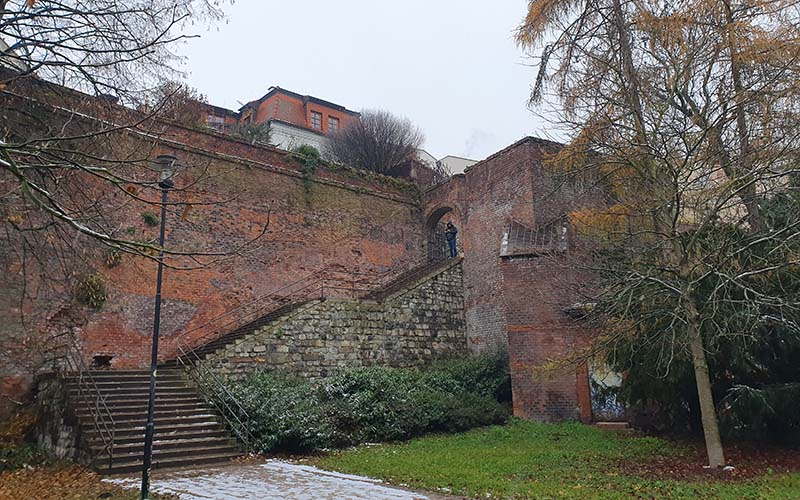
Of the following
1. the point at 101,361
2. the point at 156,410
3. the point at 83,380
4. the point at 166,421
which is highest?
the point at 101,361

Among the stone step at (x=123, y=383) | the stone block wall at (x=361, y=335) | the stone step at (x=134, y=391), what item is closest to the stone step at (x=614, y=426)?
the stone block wall at (x=361, y=335)

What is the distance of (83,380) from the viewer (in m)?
11.4

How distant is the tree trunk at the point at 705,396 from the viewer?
8844 millimetres

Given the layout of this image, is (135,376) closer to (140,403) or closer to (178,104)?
(140,403)

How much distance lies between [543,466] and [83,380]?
9.22 metres

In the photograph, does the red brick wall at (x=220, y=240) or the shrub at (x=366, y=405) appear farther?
the red brick wall at (x=220, y=240)

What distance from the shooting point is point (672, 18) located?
10039mm

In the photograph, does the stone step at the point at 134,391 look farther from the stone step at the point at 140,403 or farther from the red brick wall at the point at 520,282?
the red brick wall at the point at 520,282

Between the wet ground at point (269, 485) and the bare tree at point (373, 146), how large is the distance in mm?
18500

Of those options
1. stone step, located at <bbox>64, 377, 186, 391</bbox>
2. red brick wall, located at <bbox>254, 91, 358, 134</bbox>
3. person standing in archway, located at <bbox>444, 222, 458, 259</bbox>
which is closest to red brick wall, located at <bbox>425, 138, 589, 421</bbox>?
person standing in archway, located at <bbox>444, 222, 458, 259</bbox>

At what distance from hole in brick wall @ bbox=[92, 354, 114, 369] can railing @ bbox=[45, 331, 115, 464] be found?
32cm

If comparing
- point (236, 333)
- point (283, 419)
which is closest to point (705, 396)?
point (283, 419)

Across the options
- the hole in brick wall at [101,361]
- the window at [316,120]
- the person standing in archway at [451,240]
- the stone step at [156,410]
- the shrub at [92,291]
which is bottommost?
the stone step at [156,410]

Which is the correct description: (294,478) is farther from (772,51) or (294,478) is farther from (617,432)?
(772,51)
